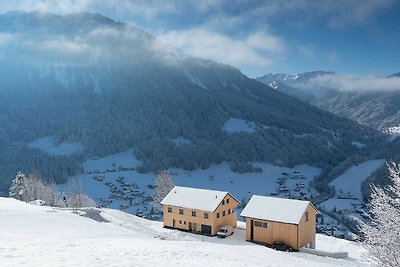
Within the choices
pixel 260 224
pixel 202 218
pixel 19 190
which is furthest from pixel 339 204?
pixel 19 190

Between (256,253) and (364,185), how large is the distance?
178m

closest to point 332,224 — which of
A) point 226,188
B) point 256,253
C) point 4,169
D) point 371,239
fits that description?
point 226,188

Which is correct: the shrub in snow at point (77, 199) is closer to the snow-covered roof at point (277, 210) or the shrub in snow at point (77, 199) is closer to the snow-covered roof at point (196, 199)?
the snow-covered roof at point (196, 199)

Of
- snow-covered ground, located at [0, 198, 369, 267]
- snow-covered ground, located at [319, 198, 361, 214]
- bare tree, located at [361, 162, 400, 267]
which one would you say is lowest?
snow-covered ground, located at [319, 198, 361, 214]

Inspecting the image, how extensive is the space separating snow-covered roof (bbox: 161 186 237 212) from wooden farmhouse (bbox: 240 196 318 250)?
627 cm

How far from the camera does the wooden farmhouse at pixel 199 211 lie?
57.7 meters

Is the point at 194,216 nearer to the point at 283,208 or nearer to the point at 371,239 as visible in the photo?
the point at 283,208

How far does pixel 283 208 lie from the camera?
5278cm

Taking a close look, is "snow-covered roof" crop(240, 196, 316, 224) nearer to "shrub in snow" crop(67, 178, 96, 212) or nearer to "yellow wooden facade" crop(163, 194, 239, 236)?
"yellow wooden facade" crop(163, 194, 239, 236)

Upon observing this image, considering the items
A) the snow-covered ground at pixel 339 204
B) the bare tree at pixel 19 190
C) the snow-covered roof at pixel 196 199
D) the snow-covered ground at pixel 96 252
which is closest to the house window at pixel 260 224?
the snow-covered roof at pixel 196 199

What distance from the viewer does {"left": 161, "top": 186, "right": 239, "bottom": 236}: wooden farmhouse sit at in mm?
57719

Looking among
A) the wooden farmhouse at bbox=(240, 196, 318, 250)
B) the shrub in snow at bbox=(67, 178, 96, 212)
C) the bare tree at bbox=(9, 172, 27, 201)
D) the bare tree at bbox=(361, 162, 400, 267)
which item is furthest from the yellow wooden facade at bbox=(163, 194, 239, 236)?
the bare tree at bbox=(9, 172, 27, 201)

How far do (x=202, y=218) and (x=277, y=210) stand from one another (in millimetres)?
11725

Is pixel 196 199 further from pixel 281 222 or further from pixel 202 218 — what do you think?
pixel 281 222
